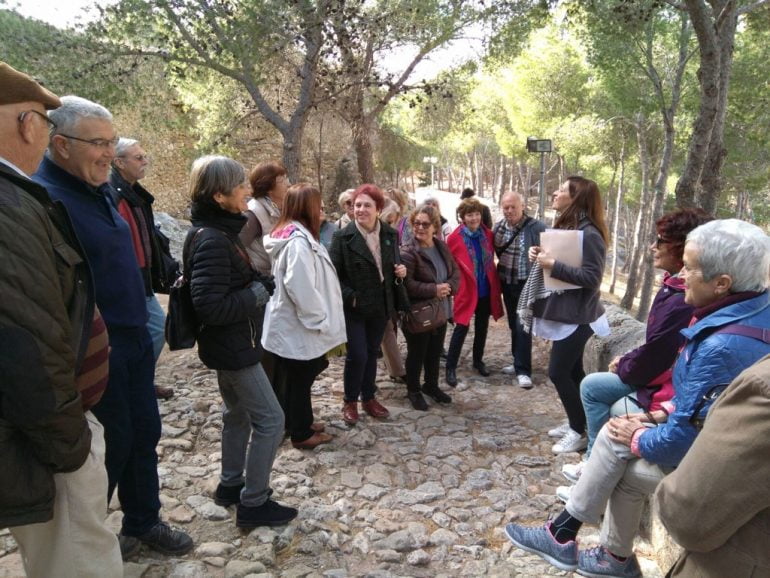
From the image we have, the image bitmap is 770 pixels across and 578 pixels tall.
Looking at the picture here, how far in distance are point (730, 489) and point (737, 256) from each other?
3.44 ft

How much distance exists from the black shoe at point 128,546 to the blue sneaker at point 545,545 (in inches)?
Result: 74.3

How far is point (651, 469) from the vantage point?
237 centimetres

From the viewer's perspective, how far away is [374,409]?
4344mm

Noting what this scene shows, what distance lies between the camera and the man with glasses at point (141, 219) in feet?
11.3

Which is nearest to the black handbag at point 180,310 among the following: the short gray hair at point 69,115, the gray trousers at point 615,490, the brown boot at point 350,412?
the short gray hair at point 69,115

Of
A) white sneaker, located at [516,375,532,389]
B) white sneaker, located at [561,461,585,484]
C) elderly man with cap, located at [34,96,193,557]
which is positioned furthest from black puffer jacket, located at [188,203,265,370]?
white sneaker, located at [516,375,532,389]

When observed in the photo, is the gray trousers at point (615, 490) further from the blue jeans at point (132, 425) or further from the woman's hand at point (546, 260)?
the blue jeans at point (132, 425)

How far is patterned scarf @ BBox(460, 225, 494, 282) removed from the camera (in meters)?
5.35

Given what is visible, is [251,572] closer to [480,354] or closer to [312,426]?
[312,426]

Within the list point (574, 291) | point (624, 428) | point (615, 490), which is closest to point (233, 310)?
point (624, 428)

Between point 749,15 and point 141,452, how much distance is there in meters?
11.7

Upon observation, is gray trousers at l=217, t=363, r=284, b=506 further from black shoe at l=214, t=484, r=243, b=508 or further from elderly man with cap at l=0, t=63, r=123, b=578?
elderly man with cap at l=0, t=63, r=123, b=578

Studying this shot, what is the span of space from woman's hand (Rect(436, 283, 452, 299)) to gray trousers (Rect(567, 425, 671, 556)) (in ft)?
7.02

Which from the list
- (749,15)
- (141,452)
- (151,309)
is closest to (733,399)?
(141,452)
